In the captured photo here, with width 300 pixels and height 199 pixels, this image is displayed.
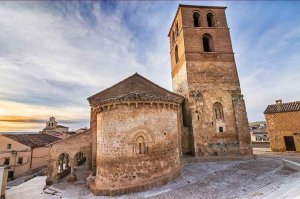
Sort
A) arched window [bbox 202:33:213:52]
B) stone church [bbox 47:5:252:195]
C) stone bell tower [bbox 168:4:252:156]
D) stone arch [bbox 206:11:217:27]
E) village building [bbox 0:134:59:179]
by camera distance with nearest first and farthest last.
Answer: stone church [bbox 47:5:252:195]
stone bell tower [bbox 168:4:252:156]
arched window [bbox 202:33:213:52]
stone arch [bbox 206:11:217:27]
village building [bbox 0:134:59:179]

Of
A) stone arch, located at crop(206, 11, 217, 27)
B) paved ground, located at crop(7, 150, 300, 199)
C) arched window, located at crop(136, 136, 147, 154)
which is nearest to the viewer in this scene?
paved ground, located at crop(7, 150, 300, 199)

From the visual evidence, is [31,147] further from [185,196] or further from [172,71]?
[185,196]

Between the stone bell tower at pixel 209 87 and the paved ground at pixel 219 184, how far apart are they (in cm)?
308

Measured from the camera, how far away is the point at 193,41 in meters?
19.8

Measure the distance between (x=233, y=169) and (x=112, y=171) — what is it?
8947 millimetres

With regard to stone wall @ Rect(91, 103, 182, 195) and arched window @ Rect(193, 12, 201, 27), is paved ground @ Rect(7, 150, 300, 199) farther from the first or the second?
arched window @ Rect(193, 12, 201, 27)

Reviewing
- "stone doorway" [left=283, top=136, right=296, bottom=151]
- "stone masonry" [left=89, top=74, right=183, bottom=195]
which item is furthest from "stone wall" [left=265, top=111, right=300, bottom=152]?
"stone masonry" [left=89, top=74, right=183, bottom=195]

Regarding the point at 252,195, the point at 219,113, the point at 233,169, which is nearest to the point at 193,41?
the point at 219,113

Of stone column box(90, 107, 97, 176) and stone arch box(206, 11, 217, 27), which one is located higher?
stone arch box(206, 11, 217, 27)

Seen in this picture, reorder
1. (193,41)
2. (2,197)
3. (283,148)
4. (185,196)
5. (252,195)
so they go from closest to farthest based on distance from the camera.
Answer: (252,195)
(185,196)
(2,197)
(193,41)
(283,148)

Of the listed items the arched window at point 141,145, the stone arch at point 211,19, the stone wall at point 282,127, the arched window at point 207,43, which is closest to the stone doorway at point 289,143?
the stone wall at point 282,127

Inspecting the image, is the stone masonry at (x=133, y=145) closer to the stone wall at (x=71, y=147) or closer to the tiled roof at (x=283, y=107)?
the stone wall at (x=71, y=147)

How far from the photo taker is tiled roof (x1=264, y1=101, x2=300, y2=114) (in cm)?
2193

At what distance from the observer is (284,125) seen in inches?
874
